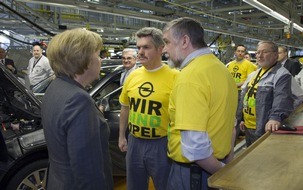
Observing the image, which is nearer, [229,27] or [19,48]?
[19,48]

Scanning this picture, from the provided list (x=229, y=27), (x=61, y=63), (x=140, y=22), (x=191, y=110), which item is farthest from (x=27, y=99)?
(x=140, y=22)

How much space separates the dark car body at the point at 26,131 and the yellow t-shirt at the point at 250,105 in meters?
1.43

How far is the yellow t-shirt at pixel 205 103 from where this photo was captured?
1.55 m

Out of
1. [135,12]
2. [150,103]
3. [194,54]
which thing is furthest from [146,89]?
[135,12]

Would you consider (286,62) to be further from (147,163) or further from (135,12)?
(147,163)

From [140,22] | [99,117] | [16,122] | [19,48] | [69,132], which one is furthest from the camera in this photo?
[140,22]

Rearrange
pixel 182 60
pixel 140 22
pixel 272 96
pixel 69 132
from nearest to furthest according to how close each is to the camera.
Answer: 1. pixel 69 132
2. pixel 182 60
3. pixel 272 96
4. pixel 140 22

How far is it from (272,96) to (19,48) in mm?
11134

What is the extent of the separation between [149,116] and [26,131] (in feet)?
4.59

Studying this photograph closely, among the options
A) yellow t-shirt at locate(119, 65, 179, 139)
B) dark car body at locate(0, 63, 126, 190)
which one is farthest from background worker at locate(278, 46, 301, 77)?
yellow t-shirt at locate(119, 65, 179, 139)

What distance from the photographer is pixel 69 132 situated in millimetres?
1407

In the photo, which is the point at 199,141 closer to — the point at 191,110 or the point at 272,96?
the point at 191,110

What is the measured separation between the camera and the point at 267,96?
2885mm

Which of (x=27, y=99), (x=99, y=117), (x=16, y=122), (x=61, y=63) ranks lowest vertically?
(x=16, y=122)
